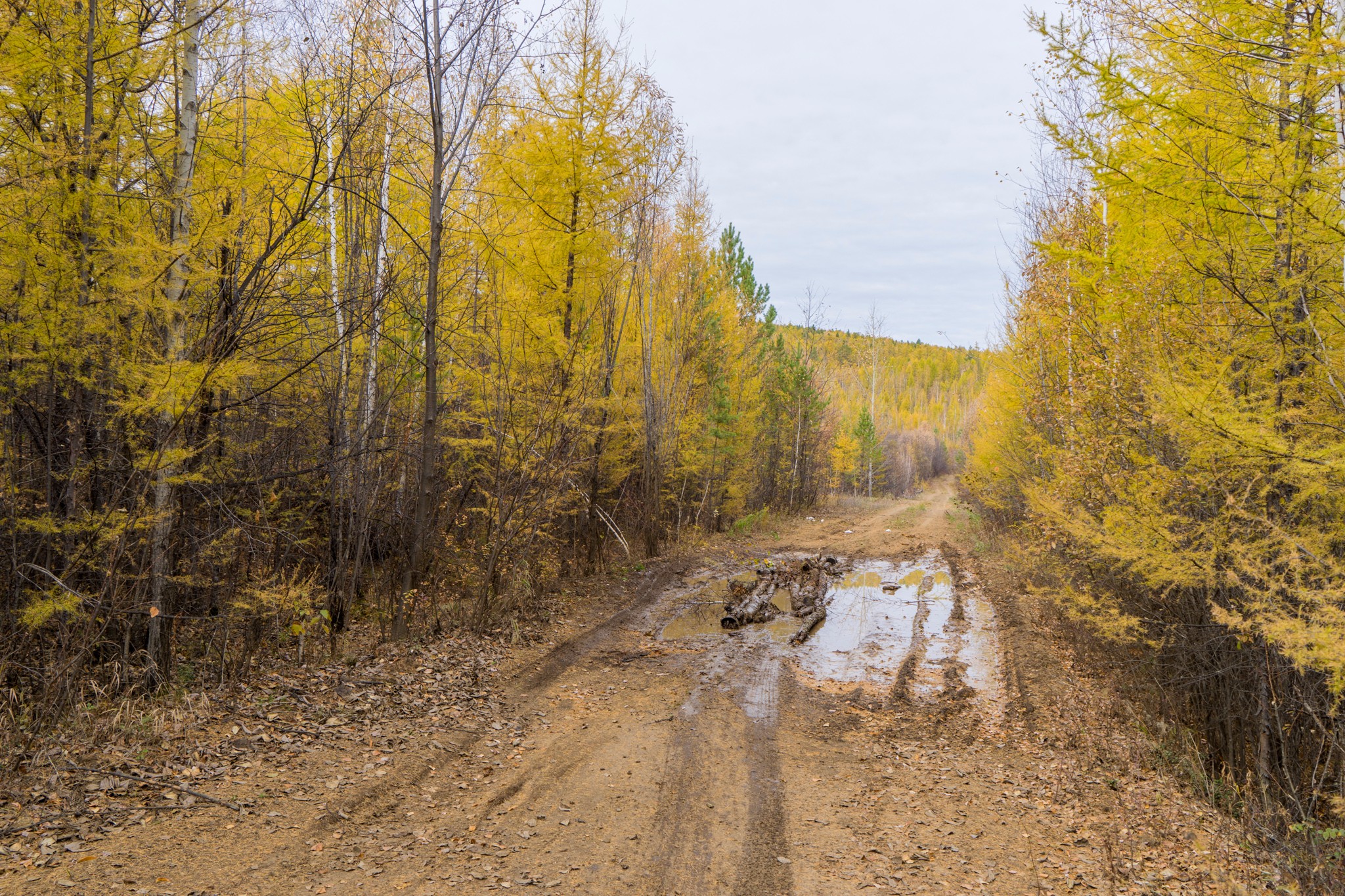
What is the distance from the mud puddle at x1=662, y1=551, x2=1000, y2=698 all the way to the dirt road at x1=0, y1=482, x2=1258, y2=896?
0.37 ft

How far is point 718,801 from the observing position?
5645 millimetres

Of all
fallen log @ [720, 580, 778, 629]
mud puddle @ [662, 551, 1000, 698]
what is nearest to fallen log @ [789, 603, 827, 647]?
mud puddle @ [662, 551, 1000, 698]

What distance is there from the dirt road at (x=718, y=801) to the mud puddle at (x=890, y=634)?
0.11 meters

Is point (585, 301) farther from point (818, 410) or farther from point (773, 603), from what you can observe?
point (818, 410)

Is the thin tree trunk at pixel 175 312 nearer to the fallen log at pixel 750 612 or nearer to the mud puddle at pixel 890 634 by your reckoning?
the mud puddle at pixel 890 634

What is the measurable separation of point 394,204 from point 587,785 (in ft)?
32.7

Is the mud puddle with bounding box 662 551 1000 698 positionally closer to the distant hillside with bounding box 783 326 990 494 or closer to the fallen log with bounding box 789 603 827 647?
the fallen log with bounding box 789 603 827 647

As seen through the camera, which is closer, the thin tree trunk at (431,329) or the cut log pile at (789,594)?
the thin tree trunk at (431,329)

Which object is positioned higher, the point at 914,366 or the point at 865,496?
the point at 914,366

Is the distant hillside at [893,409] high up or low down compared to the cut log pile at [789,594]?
up

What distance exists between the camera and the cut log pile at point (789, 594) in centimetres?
1176

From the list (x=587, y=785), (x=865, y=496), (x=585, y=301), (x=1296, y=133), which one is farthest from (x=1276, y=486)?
Result: (x=865, y=496)

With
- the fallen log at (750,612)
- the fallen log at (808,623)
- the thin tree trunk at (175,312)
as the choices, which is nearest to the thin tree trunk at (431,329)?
the thin tree trunk at (175,312)

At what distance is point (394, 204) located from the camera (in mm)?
11430
